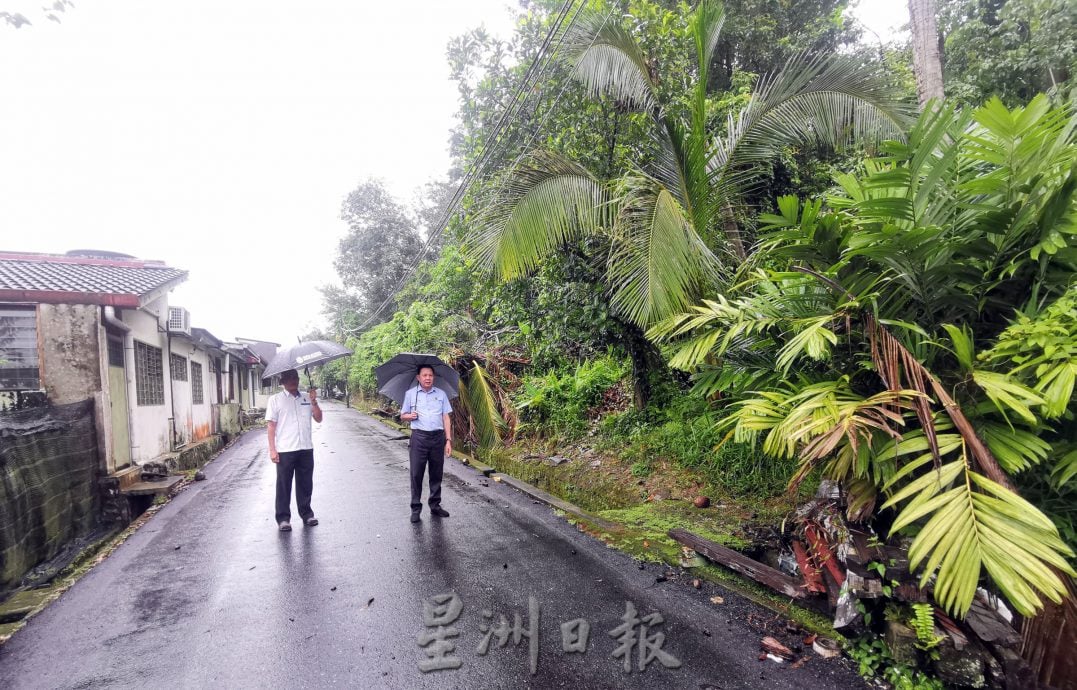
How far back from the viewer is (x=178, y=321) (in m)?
12.1

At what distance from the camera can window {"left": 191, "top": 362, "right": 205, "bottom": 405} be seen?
14.6m

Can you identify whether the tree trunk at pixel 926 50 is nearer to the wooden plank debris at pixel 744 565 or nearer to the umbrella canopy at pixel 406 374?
the wooden plank debris at pixel 744 565

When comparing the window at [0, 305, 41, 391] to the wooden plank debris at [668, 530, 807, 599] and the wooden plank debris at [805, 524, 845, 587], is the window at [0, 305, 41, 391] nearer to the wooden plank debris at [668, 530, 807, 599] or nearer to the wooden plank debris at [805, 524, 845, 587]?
the wooden plank debris at [668, 530, 807, 599]

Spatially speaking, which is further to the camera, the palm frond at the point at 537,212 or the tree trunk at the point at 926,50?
the tree trunk at the point at 926,50

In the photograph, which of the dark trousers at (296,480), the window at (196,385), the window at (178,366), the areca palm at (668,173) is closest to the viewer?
the areca palm at (668,173)

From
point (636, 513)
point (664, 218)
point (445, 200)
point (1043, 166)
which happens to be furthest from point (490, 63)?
point (445, 200)

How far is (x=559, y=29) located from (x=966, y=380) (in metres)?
6.78

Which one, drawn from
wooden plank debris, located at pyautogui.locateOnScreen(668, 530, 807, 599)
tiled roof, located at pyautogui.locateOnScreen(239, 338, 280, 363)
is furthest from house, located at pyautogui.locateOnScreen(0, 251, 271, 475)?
tiled roof, located at pyautogui.locateOnScreen(239, 338, 280, 363)

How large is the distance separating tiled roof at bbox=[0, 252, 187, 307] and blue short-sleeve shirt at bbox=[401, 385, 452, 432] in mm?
5959

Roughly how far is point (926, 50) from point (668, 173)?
4.60m

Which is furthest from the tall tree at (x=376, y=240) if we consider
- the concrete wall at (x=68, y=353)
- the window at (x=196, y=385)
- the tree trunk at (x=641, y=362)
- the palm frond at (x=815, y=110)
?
the palm frond at (x=815, y=110)

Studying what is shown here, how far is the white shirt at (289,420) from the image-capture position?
5578 mm

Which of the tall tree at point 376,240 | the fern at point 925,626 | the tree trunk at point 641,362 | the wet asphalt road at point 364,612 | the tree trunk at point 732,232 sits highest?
the tall tree at point 376,240

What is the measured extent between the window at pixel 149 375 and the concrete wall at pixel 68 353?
1655 millimetres
